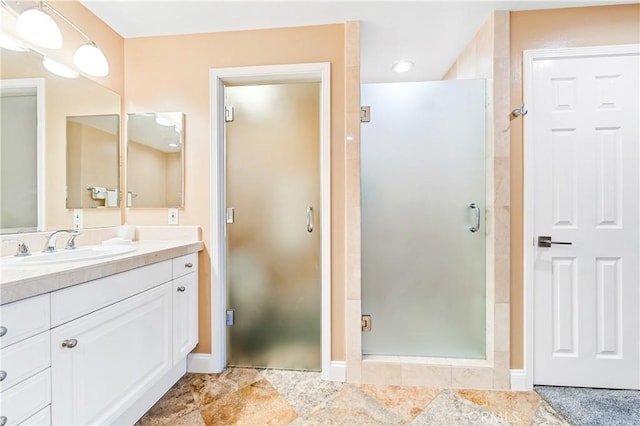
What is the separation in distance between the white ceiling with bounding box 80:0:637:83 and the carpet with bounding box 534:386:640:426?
2346 millimetres

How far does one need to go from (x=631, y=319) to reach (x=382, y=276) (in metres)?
1.49

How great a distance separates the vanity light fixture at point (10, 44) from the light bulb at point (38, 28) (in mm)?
63

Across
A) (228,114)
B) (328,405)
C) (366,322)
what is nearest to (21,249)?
(228,114)

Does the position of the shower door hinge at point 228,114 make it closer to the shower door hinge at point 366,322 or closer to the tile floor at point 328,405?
the shower door hinge at point 366,322

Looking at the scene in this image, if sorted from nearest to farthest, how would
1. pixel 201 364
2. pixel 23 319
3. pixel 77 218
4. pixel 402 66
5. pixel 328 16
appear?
1. pixel 23 319
2. pixel 77 218
3. pixel 328 16
4. pixel 201 364
5. pixel 402 66

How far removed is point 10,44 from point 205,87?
0.90 meters

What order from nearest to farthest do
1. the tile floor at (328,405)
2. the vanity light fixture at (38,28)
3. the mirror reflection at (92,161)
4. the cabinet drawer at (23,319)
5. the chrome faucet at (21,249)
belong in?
the cabinet drawer at (23,319), the chrome faucet at (21,249), the vanity light fixture at (38,28), the tile floor at (328,405), the mirror reflection at (92,161)

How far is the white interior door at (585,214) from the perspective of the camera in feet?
5.31

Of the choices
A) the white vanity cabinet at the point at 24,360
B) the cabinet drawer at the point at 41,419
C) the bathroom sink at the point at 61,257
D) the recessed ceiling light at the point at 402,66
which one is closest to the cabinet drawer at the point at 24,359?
the white vanity cabinet at the point at 24,360

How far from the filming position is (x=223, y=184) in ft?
6.24

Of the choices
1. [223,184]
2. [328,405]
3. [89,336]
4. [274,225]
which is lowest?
[328,405]

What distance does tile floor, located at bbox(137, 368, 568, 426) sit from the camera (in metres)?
1.43

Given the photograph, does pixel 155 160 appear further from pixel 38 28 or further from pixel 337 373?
pixel 337 373

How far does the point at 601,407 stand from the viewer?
1.50m
